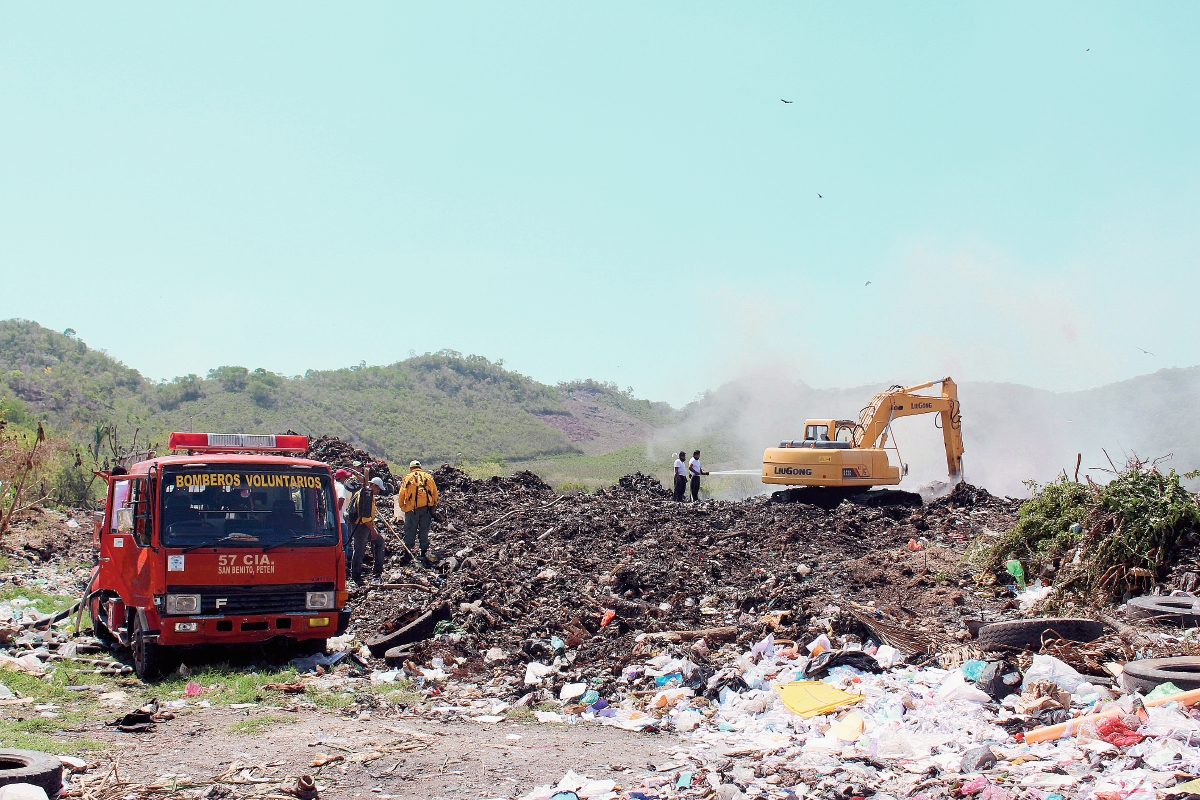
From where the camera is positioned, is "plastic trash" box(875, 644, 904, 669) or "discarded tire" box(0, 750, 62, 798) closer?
"discarded tire" box(0, 750, 62, 798)

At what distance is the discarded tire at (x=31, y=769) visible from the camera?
453 centimetres

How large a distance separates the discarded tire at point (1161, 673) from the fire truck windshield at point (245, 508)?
6365 millimetres

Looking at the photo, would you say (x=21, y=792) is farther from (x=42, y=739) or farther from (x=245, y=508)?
(x=245, y=508)

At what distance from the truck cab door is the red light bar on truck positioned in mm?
598

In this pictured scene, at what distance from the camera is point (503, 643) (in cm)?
908

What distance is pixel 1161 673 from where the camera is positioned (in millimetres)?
5582

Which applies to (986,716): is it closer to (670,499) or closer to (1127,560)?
(1127,560)

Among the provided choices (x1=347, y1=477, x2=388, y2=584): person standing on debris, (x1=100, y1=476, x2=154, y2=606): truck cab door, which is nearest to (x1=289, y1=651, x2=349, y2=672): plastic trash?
(x1=100, y1=476, x2=154, y2=606): truck cab door

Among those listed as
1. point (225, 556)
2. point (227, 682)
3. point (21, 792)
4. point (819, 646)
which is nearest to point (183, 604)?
point (225, 556)

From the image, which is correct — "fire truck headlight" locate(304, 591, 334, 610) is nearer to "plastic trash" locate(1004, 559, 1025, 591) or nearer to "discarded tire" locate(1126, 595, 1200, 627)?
"discarded tire" locate(1126, 595, 1200, 627)

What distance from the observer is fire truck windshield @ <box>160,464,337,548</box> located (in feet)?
26.3

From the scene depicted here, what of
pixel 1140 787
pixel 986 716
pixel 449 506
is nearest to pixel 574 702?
pixel 986 716

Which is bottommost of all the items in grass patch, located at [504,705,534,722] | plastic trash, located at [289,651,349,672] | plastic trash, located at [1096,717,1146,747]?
grass patch, located at [504,705,534,722]

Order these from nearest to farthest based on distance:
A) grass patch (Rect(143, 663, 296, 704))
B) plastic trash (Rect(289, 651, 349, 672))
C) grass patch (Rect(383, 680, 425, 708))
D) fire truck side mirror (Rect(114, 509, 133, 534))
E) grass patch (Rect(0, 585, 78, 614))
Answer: grass patch (Rect(143, 663, 296, 704)) → grass patch (Rect(383, 680, 425, 708)) → fire truck side mirror (Rect(114, 509, 133, 534)) → plastic trash (Rect(289, 651, 349, 672)) → grass patch (Rect(0, 585, 78, 614))
